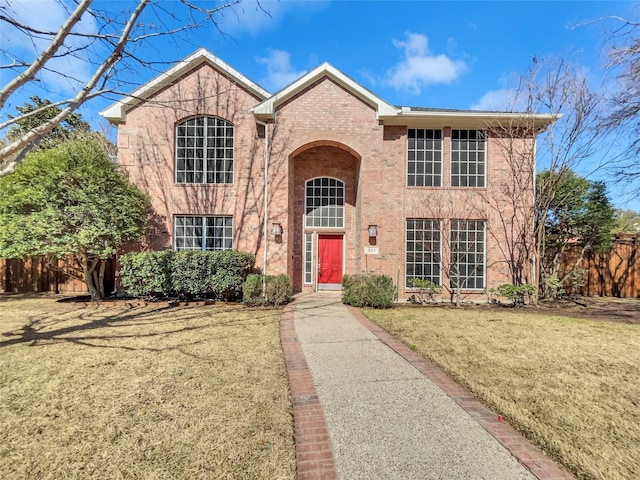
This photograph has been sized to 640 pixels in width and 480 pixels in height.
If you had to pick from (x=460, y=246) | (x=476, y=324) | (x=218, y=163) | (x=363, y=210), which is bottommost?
(x=476, y=324)

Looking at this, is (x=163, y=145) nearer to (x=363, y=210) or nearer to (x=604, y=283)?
(x=363, y=210)

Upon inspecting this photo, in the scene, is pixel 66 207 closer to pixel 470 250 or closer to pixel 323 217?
pixel 323 217

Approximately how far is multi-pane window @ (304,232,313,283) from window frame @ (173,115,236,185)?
12.0ft

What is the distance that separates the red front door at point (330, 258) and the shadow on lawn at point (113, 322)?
407 centimetres

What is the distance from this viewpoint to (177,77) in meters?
11.3

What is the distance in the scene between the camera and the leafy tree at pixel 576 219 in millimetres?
11484

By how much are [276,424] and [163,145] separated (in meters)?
11.2

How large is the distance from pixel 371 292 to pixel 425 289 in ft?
8.69

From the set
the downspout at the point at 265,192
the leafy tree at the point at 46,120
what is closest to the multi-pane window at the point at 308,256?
the downspout at the point at 265,192

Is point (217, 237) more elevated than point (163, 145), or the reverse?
point (163, 145)

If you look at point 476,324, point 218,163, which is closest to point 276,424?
point 476,324

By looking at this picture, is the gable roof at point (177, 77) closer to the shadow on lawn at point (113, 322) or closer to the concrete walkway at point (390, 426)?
the shadow on lawn at point (113, 322)

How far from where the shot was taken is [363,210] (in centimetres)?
1096

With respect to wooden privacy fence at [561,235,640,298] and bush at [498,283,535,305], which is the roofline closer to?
bush at [498,283,535,305]
